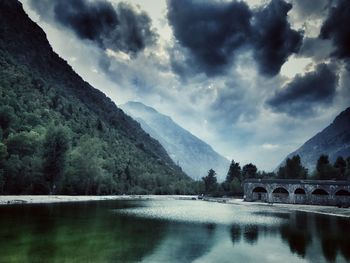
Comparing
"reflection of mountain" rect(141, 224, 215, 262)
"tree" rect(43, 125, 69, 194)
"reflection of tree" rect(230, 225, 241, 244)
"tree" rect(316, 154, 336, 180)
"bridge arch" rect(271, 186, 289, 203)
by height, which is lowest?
"reflection of mountain" rect(141, 224, 215, 262)

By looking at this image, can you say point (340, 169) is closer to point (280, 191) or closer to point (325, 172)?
point (325, 172)

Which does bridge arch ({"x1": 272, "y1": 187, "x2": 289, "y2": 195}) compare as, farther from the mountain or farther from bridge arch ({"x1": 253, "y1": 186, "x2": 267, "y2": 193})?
the mountain

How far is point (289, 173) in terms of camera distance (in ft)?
438

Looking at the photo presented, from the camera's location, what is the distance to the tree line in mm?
123312

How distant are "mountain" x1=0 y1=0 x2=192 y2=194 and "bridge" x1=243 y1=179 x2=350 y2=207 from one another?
2011 inches

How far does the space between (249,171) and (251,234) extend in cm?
11608

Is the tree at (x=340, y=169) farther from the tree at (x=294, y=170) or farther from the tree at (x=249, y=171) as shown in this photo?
the tree at (x=249, y=171)

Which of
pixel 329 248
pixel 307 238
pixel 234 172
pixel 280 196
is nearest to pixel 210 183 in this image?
pixel 234 172

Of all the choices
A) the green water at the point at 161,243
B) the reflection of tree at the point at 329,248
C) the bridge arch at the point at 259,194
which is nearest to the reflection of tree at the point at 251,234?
the green water at the point at 161,243

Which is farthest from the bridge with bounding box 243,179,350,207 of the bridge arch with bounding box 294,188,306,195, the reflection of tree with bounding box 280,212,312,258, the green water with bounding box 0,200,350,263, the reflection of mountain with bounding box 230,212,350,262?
the green water with bounding box 0,200,350,263

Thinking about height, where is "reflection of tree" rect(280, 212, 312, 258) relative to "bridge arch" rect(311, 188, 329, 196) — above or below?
below

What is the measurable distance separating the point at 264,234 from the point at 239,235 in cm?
308

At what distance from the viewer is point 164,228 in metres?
38.5

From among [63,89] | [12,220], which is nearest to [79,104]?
[63,89]
